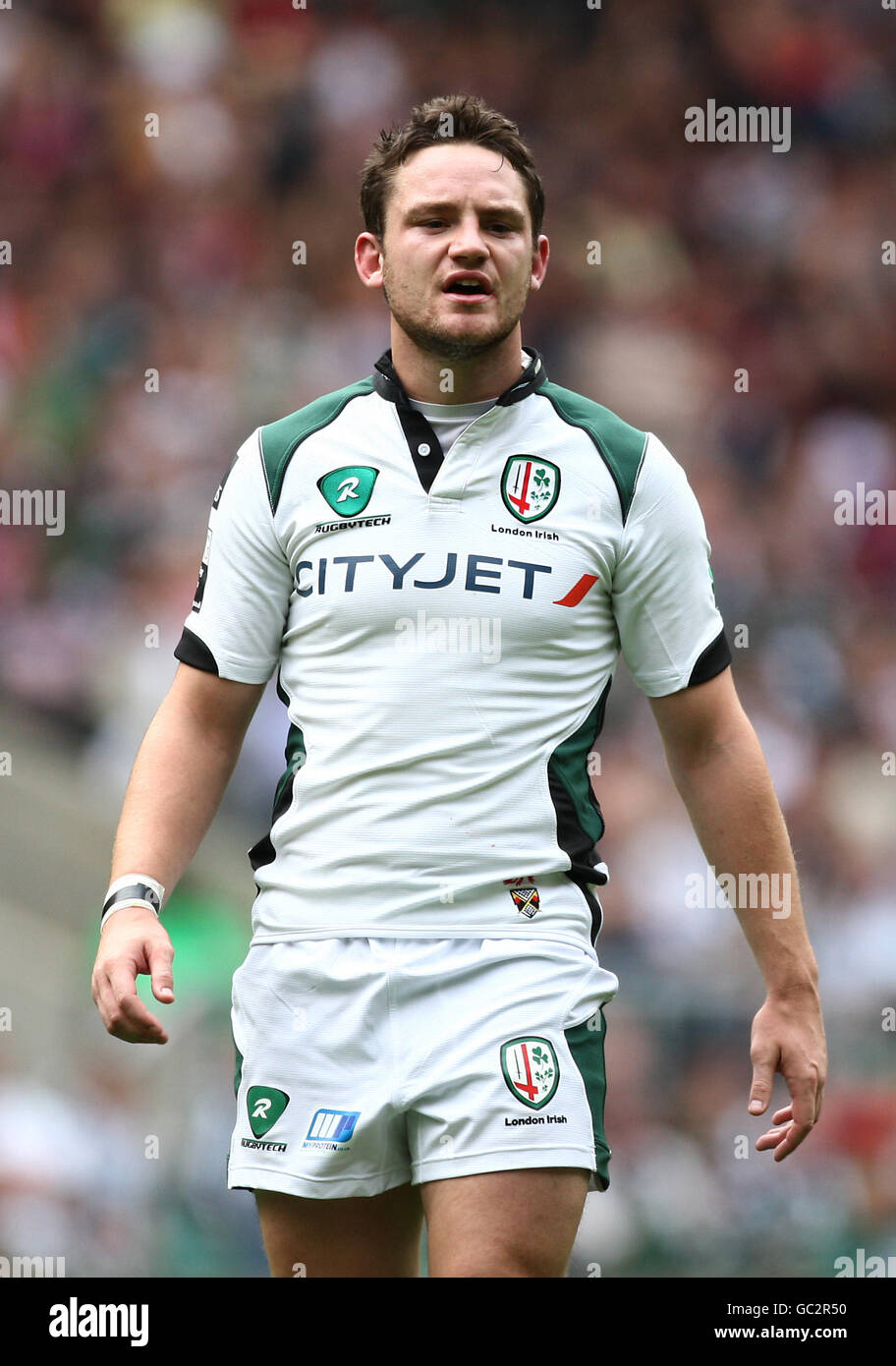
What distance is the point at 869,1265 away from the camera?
5617 mm

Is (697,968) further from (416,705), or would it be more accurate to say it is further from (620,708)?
(416,705)

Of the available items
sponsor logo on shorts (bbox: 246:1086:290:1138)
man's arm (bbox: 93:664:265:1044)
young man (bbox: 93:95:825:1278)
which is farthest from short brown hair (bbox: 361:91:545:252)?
sponsor logo on shorts (bbox: 246:1086:290:1138)

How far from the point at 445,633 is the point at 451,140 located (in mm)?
901

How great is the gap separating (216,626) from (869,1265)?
352 cm

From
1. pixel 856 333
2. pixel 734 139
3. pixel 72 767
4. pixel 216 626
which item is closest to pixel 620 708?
pixel 72 767

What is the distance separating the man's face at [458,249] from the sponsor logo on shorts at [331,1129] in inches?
50.2

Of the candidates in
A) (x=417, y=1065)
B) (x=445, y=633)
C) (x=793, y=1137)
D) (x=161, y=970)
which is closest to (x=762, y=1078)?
(x=793, y=1137)

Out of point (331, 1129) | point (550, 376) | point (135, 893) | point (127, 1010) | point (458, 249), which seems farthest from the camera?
point (550, 376)

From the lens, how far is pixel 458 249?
10.1ft

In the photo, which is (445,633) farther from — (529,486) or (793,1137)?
(793,1137)

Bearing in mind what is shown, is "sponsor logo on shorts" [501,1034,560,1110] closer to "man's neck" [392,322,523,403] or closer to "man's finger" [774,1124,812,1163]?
"man's finger" [774,1124,812,1163]

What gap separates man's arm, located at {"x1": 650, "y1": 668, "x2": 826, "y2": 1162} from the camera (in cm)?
308

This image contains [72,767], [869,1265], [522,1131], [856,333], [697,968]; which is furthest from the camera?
[856,333]

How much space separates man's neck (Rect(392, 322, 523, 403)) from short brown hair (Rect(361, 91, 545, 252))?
0.71 feet
